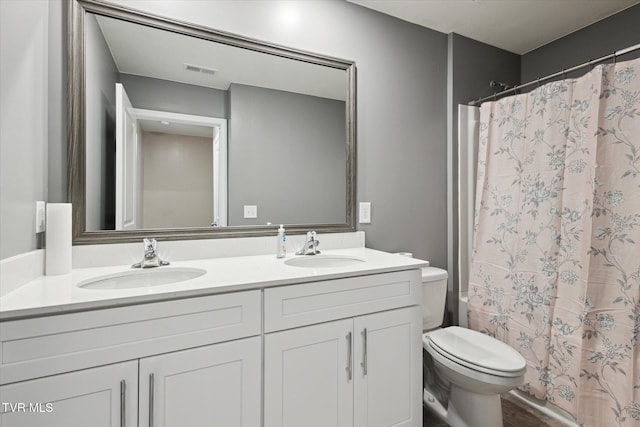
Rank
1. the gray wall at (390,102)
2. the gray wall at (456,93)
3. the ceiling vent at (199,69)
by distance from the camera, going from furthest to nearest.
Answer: the gray wall at (456,93) → the gray wall at (390,102) → the ceiling vent at (199,69)

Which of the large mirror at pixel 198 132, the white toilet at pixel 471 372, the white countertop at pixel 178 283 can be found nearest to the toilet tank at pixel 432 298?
the white toilet at pixel 471 372

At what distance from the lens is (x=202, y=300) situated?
104 centimetres

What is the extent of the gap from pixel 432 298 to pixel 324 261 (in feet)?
2.34

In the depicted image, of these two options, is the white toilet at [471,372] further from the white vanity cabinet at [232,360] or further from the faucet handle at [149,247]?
the faucet handle at [149,247]

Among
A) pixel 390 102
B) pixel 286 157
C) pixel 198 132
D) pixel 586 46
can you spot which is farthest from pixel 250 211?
pixel 586 46

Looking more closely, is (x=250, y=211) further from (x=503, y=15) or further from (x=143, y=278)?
(x=503, y=15)

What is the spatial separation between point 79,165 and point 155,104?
1.38 ft

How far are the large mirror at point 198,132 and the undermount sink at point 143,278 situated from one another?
20cm

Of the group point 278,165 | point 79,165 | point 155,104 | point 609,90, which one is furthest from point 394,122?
point 79,165

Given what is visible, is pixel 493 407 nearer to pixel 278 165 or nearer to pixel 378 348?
pixel 378 348

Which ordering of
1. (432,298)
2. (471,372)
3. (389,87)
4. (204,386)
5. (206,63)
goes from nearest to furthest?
(204,386) < (471,372) < (206,63) < (432,298) < (389,87)

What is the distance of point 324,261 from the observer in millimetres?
1691

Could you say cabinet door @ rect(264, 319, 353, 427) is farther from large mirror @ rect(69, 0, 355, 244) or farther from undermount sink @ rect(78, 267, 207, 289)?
large mirror @ rect(69, 0, 355, 244)

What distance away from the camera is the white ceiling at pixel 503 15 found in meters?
1.94
